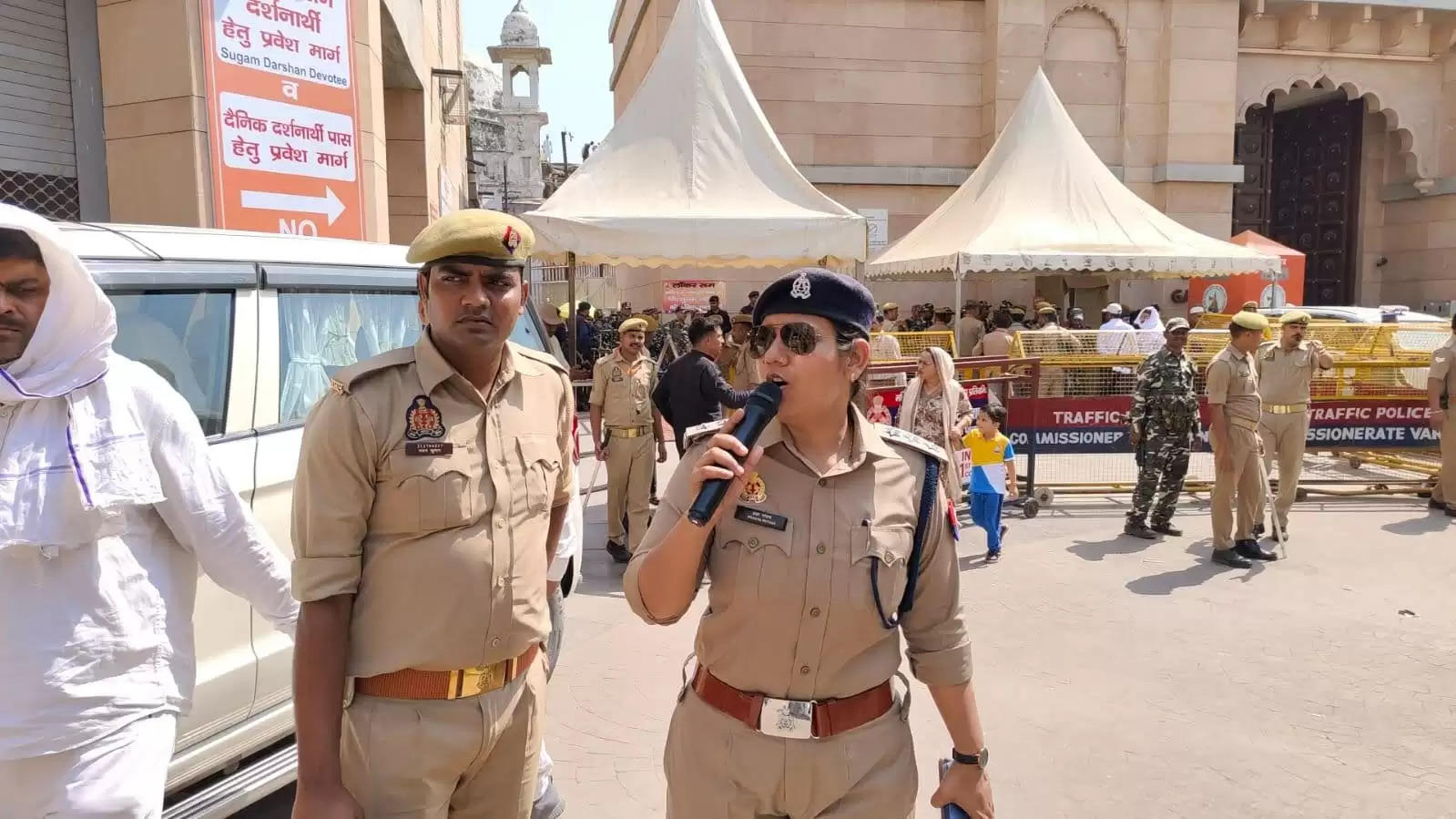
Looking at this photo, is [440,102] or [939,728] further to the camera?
[440,102]

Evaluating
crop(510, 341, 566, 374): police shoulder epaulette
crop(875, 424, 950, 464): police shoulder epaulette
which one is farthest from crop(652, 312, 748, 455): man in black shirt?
crop(875, 424, 950, 464): police shoulder epaulette

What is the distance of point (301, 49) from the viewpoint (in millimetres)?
8039

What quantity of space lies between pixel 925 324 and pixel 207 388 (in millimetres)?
16001

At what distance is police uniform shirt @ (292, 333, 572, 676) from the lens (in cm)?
192

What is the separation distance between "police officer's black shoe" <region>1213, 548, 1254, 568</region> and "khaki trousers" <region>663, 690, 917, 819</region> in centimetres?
628

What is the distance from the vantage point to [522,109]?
51094 mm

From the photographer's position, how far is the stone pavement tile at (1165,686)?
12.9 feet

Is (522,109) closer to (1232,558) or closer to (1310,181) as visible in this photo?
(1310,181)

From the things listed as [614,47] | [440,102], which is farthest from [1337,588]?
[614,47]

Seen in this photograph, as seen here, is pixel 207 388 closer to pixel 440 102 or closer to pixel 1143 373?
pixel 1143 373

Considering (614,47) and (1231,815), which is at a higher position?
(614,47)

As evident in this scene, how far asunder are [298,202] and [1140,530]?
7904mm

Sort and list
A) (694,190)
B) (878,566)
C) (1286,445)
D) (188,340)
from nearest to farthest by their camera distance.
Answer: (878,566) < (188,340) < (1286,445) < (694,190)

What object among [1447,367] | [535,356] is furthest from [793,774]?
[1447,367]
